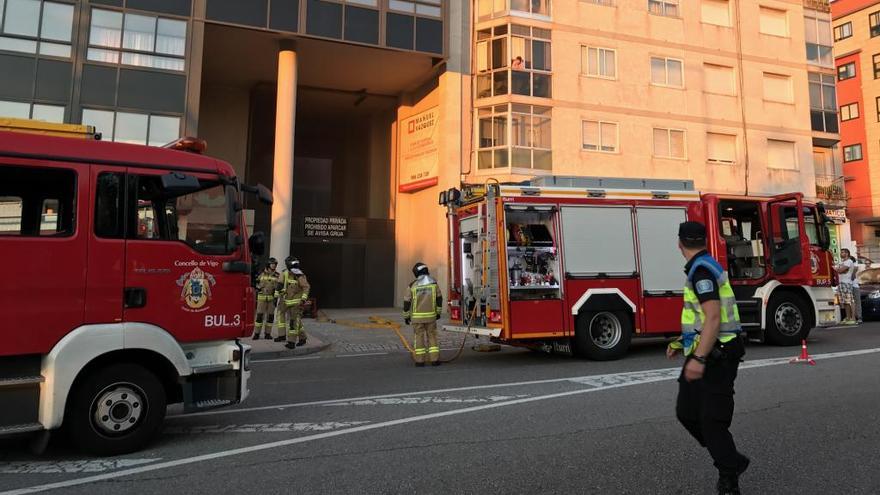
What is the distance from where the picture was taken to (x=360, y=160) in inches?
1032

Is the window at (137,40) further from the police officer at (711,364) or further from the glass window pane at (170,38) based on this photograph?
the police officer at (711,364)

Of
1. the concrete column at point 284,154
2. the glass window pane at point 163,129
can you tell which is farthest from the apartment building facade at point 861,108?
the glass window pane at point 163,129

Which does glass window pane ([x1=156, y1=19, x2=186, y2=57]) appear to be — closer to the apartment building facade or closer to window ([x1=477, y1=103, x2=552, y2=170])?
window ([x1=477, y1=103, x2=552, y2=170])

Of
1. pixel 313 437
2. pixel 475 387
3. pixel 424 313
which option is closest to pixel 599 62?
pixel 424 313

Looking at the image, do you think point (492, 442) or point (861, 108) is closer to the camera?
point (492, 442)

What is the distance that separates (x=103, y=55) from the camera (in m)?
16.4

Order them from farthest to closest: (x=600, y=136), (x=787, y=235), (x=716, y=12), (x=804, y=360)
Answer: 1. (x=716, y=12)
2. (x=600, y=136)
3. (x=787, y=235)
4. (x=804, y=360)

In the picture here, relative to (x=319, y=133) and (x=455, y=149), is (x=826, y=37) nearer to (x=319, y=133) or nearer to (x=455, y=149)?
(x=455, y=149)

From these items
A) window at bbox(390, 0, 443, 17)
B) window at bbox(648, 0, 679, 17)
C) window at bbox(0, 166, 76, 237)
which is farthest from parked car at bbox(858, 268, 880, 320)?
window at bbox(0, 166, 76, 237)

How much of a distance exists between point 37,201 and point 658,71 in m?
22.6

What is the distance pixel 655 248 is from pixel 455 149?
38.5 feet

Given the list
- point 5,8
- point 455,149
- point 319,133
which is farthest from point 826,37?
point 5,8

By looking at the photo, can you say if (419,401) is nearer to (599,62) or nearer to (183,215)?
(183,215)

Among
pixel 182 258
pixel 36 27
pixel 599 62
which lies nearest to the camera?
pixel 182 258
